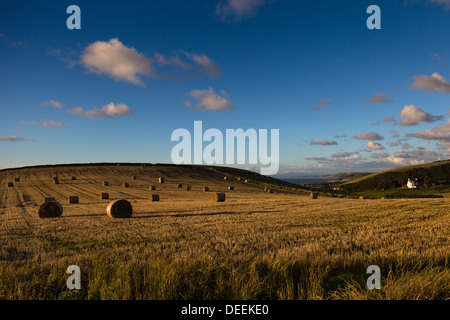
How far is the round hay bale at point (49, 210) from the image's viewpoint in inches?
764

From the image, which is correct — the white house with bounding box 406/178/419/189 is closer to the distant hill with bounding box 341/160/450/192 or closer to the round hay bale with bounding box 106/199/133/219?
the distant hill with bounding box 341/160/450/192

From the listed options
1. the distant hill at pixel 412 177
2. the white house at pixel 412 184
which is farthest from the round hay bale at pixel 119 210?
the distant hill at pixel 412 177

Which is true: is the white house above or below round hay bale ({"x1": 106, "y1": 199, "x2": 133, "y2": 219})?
below

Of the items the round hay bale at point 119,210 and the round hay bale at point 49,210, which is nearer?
the round hay bale at point 119,210

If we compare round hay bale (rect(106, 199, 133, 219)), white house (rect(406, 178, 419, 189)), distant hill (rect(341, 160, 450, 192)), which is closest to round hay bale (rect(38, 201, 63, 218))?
round hay bale (rect(106, 199, 133, 219))

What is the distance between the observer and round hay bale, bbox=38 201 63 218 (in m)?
19.4

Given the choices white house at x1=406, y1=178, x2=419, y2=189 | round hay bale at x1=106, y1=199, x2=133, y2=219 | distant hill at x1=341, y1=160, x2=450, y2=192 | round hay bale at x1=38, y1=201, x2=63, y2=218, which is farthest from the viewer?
distant hill at x1=341, y1=160, x2=450, y2=192

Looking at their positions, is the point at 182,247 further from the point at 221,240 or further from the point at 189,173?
the point at 189,173

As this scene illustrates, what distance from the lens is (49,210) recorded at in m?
19.6

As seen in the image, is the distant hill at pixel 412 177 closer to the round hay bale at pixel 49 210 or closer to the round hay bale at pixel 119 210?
the round hay bale at pixel 119 210

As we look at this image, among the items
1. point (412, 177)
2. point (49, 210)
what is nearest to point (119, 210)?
point (49, 210)

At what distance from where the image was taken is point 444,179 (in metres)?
99.6

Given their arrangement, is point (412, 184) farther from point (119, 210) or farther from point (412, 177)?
point (119, 210)
